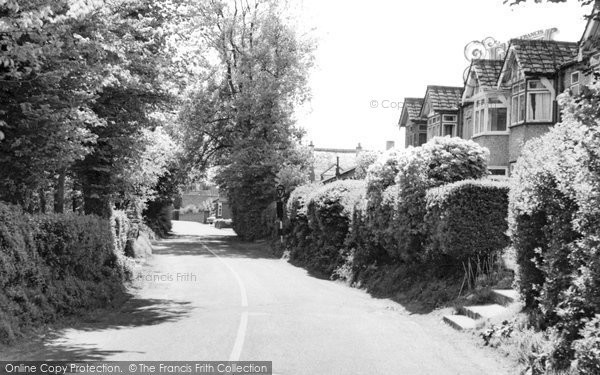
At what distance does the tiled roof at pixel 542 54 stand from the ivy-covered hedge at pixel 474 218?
16039 millimetres

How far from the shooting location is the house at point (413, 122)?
43.3 metres

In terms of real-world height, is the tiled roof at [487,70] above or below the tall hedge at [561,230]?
above

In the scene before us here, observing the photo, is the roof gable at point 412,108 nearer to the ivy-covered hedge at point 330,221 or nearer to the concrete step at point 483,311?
the ivy-covered hedge at point 330,221

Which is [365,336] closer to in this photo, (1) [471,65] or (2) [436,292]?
(2) [436,292]

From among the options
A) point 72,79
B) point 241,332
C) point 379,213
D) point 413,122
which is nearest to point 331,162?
point 413,122

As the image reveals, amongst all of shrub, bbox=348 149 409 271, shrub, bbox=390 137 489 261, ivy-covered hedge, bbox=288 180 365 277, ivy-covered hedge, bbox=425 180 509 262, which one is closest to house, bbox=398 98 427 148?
ivy-covered hedge, bbox=288 180 365 277

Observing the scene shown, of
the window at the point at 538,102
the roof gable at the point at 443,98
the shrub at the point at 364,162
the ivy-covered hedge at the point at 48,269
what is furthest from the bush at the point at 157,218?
the ivy-covered hedge at the point at 48,269

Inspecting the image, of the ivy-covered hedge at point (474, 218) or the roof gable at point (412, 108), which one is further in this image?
the roof gable at point (412, 108)

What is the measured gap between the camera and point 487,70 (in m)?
33.2

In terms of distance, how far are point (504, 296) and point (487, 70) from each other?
23369 millimetres

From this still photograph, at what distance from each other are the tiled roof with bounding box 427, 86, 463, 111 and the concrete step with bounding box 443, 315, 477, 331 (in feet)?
87.2

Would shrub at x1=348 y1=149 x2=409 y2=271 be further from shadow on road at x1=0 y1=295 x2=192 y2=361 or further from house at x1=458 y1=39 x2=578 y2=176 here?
house at x1=458 y1=39 x2=578 y2=176

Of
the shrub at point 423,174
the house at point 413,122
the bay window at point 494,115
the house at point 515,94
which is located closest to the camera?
the shrub at point 423,174

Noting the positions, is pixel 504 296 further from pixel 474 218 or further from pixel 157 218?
pixel 157 218
